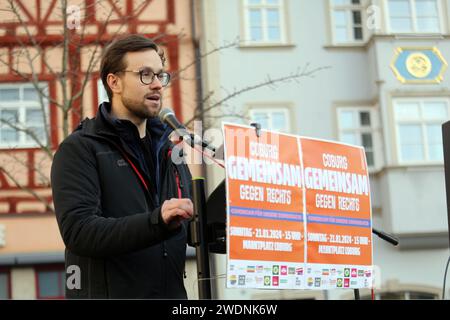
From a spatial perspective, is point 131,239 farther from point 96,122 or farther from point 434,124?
point 434,124

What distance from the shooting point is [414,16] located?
15359 millimetres

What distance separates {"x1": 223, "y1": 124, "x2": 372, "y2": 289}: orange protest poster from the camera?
2.49 m

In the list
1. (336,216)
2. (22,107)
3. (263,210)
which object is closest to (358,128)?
(22,107)

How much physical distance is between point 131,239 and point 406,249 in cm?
1270

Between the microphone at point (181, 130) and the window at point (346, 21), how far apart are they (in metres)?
13.1

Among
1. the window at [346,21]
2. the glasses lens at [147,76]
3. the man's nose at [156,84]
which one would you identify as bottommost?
the man's nose at [156,84]

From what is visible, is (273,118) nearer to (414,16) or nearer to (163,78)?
(414,16)

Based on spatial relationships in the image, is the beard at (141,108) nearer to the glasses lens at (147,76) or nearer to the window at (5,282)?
the glasses lens at (147,76)

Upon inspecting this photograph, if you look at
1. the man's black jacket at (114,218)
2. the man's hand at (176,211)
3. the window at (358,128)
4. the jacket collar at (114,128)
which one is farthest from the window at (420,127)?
the man's hand at (176,211)

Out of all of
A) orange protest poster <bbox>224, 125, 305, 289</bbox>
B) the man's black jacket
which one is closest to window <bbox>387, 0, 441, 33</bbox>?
orange protest poster <bbox>224, 125, 305, 289</bbox>

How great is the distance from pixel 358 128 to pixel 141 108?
12.8 metres

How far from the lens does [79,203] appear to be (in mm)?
2326

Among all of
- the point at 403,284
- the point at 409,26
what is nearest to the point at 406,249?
the point at 403,284

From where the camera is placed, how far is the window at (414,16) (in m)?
15.2
